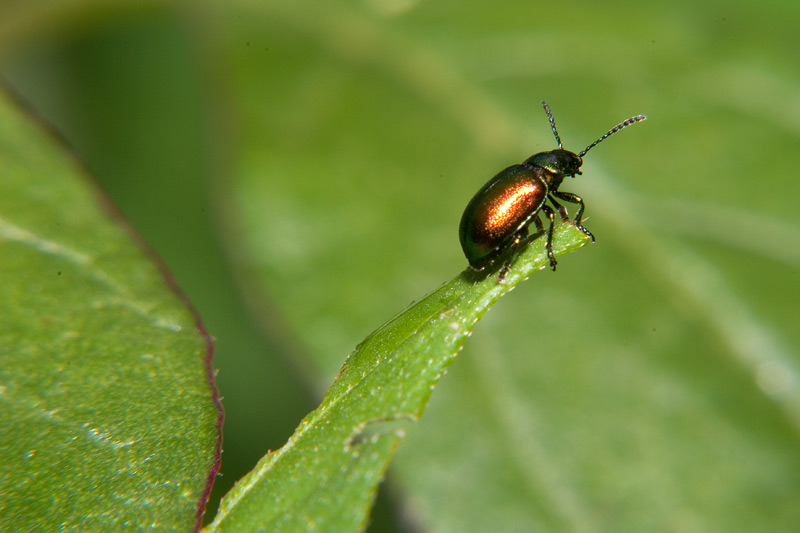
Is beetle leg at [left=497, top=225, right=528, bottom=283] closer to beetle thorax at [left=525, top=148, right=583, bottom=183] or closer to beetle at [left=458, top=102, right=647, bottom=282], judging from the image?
beetle at [left=458, top=102, right=647, bottom=282]

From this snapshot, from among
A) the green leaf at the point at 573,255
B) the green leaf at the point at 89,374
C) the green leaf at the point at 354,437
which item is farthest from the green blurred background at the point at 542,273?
the green leaf at the point at 354,437

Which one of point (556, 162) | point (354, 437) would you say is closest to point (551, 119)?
point (556, 162)

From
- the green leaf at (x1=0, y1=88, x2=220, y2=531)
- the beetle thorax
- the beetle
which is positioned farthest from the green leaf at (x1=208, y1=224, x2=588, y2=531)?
the beetle thorax

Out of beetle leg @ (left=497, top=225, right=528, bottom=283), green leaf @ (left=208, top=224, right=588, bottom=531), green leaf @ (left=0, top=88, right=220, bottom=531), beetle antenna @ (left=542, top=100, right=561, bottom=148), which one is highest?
beetle antenna @ (left=542, top=100, right=561, bottom=148)

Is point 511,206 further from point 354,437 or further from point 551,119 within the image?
point 354,437

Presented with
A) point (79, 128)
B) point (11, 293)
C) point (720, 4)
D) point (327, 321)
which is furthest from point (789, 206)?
point (79, 128)

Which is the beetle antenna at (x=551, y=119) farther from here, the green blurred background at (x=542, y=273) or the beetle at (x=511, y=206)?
the beetle at (x=511, y=206)

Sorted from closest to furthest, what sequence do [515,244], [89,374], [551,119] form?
[89,374]
[515,244]
[551,119]
